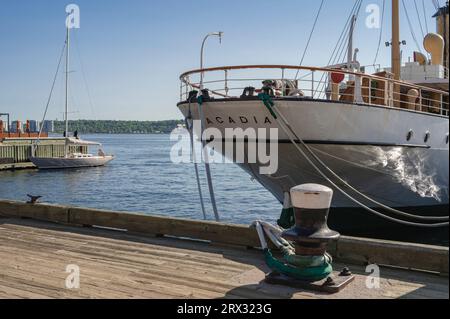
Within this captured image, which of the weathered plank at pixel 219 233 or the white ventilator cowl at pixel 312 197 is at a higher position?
the white ventilator cowl at pixel 312 197

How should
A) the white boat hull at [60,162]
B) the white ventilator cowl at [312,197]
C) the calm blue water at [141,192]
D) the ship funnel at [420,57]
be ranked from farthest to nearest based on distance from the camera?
the white boat hull at [60,162], the calm blue water at [141,192], the ship funnel at [420,57], the white ventilator cowl at [312,197]

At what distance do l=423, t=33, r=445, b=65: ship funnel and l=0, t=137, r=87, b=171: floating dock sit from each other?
39.8 m

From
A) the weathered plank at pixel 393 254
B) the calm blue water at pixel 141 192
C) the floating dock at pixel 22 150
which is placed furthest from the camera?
the floating dock at pixel 22 150

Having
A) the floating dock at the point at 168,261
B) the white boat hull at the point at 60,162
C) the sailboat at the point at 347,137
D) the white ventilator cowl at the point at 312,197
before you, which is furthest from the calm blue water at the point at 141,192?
the white ventilator cowl at the point at 312,197

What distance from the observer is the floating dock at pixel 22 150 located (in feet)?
156

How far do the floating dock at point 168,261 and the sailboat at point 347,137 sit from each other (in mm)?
2980

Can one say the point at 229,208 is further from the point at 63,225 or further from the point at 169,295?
the point at 169,295

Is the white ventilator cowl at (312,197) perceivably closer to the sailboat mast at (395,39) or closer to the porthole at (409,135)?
the porthole at (409,135)

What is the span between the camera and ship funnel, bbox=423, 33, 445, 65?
734 inches

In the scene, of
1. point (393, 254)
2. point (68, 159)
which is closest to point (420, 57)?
point (393, 254)

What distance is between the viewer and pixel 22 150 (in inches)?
1965

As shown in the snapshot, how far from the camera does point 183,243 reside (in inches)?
280

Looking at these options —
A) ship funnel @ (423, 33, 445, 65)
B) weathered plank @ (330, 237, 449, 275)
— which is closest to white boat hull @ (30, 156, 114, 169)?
ship funnel @ (423, 33, 445, 65)
